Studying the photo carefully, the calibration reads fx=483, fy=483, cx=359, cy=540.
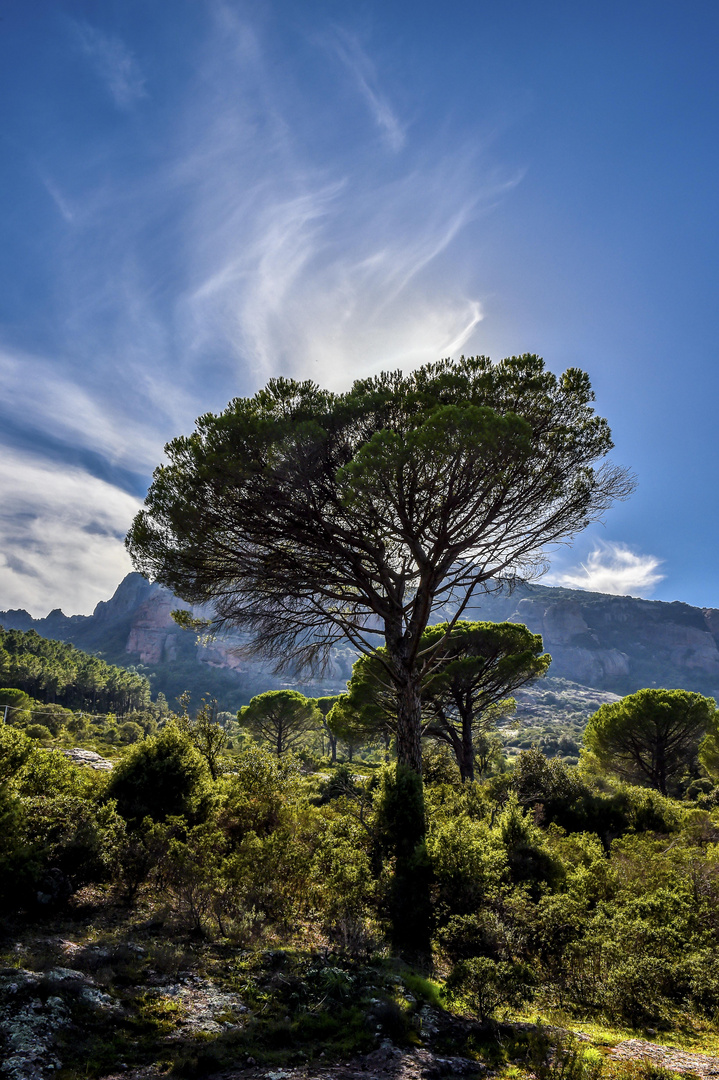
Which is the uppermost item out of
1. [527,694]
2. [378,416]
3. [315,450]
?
[378,416]

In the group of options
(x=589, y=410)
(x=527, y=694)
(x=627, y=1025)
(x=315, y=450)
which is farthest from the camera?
(x=527, y=694)

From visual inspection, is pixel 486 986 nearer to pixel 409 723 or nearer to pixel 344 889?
pixel 344 889

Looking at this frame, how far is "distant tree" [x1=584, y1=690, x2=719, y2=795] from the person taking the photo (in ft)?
73.4

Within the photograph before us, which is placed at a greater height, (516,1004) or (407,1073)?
(407,1073)

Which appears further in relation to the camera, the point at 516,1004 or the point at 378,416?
the point at 378,416

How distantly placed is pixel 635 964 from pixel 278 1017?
3.45m

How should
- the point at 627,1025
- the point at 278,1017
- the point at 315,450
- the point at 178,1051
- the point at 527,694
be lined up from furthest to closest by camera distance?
the point at 527,694
the point at 315,450
the point at 627,1025
the point at 278,1017
the point at 178,1051

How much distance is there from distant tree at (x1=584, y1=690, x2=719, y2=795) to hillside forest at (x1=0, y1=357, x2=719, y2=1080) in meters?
13.0

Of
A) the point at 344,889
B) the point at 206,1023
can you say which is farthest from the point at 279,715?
the point at 206,1023

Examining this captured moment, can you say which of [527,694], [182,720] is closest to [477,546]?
[182,720]

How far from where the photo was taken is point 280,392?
8.85 m

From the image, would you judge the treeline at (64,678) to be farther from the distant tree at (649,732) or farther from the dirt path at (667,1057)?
the dirt path at (667,1057)

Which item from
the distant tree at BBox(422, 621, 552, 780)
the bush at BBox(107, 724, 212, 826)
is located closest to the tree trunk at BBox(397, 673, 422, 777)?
the bush at BBox(107, 724, 212, 826)

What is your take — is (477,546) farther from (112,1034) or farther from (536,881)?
(112,1034)
